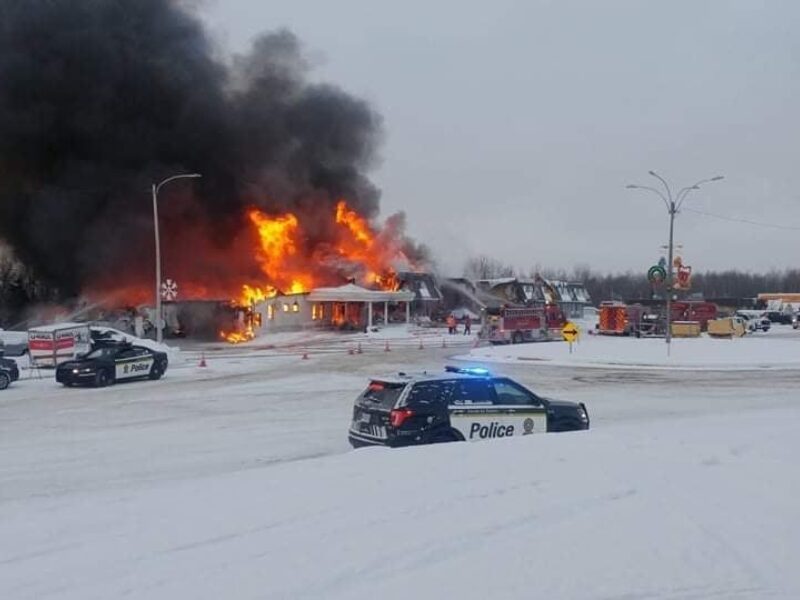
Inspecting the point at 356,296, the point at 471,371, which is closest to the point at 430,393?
the point at 471,371

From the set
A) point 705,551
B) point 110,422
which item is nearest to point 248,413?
point 110,422

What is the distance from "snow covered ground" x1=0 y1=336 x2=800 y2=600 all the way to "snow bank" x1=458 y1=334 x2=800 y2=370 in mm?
21699

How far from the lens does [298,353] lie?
1602 inches

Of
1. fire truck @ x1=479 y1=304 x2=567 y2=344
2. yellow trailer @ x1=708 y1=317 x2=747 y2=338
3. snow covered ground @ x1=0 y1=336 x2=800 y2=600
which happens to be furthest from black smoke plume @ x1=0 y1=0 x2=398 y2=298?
snow covered ground @ x1=0 y1=336 x2=800 y2=600

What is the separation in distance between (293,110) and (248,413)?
192 feet

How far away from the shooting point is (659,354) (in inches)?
1437

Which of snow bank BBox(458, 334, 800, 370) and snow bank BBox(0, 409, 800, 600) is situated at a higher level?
snow bank BBox(0, 409, 800, 600)

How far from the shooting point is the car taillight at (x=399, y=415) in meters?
11.0

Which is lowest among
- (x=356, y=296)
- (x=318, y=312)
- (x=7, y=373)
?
(x=7, y=373)

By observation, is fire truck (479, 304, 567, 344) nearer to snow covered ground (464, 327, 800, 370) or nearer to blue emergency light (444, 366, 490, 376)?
snow covered ground (464, 327, 800, 370)

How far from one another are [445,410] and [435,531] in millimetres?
4985

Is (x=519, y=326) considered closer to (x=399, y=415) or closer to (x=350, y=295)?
(x=350, y=295)

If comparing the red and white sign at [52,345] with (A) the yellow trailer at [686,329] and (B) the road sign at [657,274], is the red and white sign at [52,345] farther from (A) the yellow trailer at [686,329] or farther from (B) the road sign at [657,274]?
(A) the yellow trailer at [686,329]

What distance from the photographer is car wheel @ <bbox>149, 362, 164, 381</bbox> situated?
27.2 metres
